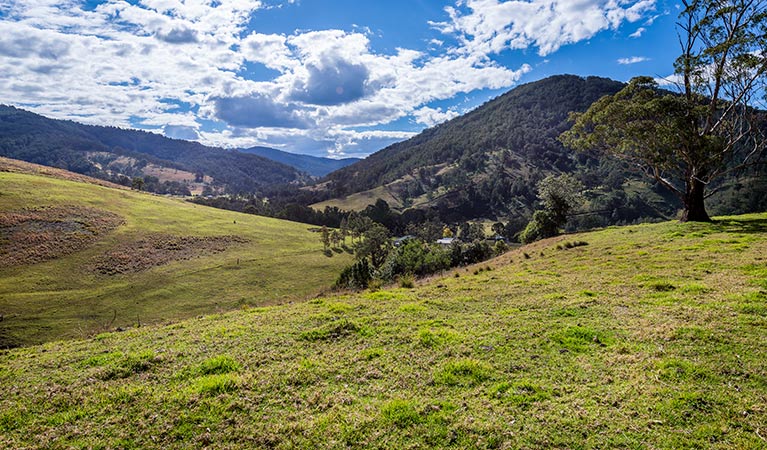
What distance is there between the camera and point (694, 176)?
3362 centimetres

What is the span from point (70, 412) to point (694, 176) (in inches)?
1713

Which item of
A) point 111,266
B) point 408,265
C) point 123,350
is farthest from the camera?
point 408,265

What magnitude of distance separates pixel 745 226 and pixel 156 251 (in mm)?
82814

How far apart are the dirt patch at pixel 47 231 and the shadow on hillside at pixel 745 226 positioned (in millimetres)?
85818

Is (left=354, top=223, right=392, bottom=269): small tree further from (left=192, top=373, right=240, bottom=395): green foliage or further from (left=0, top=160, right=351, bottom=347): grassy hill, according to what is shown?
(left=192, top=373, right=240, bottom=395): green foliage

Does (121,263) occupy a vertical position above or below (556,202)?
below

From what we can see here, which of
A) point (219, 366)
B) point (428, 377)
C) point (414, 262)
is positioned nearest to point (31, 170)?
point (414, 262)

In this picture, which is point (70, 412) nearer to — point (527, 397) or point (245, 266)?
point (527, 397)

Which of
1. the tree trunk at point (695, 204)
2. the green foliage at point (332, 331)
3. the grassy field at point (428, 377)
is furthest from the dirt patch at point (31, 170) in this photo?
the tree trunk at point (695, 204)

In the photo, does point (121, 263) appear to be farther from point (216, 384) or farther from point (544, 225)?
point (544, 225)

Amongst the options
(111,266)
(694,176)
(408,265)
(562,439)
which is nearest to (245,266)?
(111,266)

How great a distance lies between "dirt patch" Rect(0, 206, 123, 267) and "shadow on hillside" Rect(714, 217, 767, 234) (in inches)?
3379

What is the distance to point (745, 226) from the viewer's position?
2919 cm

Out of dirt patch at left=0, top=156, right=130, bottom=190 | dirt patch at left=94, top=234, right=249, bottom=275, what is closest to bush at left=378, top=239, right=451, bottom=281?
dirt patch at left=94, top=234, right=249, bottom=275
